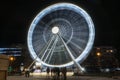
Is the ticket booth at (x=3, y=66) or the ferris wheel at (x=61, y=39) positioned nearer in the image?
the ticket booth at (x=3, y=66)

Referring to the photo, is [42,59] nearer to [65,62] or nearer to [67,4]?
[65,62]

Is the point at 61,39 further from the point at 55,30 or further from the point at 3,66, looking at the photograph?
the point at 3,66

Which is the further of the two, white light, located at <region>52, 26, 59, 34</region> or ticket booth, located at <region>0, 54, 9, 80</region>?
white light, located at <region>52, 26, 59, 34</region>

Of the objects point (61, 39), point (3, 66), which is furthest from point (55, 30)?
point (3, 66)

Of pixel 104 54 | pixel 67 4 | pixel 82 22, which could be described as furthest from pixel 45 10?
pixel 104 54

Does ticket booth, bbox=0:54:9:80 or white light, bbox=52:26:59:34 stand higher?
white light, bbox=52:26:59:34

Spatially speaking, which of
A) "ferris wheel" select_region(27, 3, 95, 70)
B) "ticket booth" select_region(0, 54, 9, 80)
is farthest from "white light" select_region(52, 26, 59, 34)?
"ticket booth" select_region(0, 54, 9, 80)

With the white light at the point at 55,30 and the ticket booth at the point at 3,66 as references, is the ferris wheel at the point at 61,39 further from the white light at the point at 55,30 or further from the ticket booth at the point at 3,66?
the ticket booth at the point at 3,66

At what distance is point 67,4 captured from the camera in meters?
34.1

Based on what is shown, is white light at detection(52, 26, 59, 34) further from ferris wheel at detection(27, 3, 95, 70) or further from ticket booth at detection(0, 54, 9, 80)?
ticket booth at detection(0, 54, 9, 80)

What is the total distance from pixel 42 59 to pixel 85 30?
23.2 ft

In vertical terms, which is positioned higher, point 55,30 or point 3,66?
point 55,30

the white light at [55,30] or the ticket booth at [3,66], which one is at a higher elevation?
the white light at [55,30]

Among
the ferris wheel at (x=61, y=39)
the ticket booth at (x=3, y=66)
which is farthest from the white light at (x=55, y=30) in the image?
the ticket booth at (x=3, y=66)
